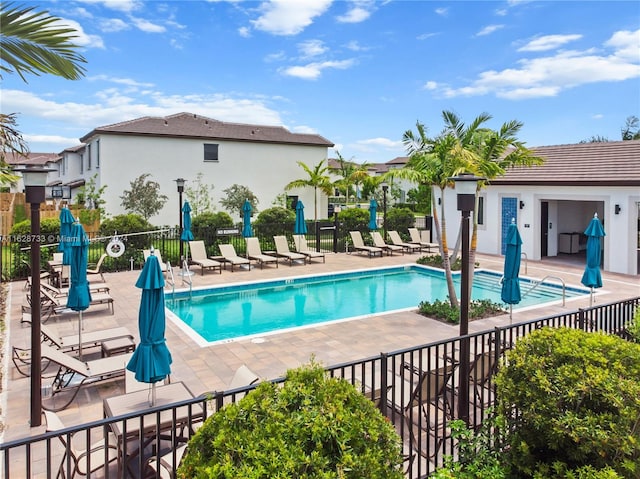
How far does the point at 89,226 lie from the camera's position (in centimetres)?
2669

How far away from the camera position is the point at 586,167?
1964 centimetres

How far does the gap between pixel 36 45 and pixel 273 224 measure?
15857 mm

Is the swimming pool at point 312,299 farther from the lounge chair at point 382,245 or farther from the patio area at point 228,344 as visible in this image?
the lounge chair at point 382,245

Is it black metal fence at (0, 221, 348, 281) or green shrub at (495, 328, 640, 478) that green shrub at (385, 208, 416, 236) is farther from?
green shrub at (495, 328, 640, 478)

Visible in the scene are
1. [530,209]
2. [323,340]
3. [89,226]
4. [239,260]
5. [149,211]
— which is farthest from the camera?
[149,211]

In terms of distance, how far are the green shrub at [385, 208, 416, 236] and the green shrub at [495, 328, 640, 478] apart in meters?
20.7

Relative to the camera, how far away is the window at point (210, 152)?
31.3 m

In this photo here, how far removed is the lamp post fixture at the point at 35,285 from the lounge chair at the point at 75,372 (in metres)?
0.57

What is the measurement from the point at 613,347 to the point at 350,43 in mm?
22724

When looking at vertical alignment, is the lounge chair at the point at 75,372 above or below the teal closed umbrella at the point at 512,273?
below

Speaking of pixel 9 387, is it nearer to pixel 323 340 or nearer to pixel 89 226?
pixel 323 340

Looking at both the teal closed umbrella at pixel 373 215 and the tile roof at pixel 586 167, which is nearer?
the tile roof at pixel 586 167

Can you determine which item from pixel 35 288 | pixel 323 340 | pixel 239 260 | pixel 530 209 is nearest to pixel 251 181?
pixel 239 260

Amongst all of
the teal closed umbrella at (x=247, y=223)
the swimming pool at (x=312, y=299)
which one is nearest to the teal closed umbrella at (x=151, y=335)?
the swimming pool at (x=312, y=299)
